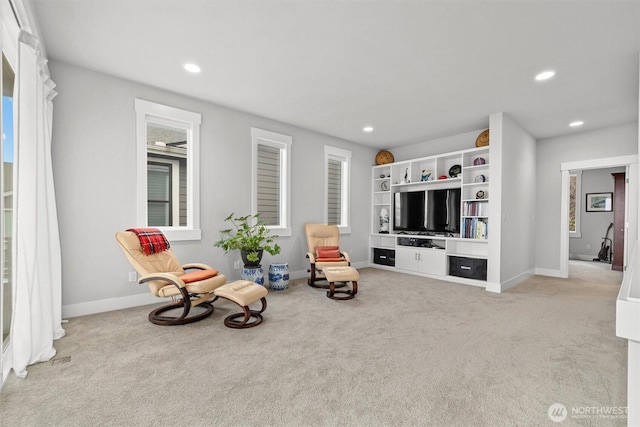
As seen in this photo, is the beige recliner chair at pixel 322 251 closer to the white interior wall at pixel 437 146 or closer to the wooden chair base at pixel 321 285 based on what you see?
the wooden chair base at pixel 321 285

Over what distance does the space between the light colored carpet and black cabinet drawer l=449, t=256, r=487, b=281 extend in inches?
52.8

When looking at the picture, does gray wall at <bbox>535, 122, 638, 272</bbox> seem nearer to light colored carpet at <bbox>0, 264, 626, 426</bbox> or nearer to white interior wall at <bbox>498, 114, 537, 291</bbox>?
white interior wall at <bbox>498, 114, 537, 291</bbox>

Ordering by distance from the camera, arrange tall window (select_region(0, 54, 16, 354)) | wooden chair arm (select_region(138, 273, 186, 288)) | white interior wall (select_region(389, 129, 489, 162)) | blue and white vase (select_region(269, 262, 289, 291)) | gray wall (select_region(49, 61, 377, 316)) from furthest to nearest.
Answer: white interior wall (select_region(389, 129, 489, 162)) → blue and white vase (select_region(269, 262, 289, 291)) → gray wall (select_region(49, 61, 377, 316)) → wooden chair arm (select_region(138, 273, 186, 288)) → tall window (select_region(0, 54, 16, 354))

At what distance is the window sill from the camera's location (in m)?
3.82

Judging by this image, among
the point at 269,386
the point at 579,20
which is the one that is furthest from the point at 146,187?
the point at 579,20

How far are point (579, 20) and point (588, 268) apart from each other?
6.32 metres

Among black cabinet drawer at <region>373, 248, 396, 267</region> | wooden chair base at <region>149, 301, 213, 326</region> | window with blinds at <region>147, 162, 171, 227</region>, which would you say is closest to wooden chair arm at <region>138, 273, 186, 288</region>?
wooden chair base at <region>149, 301, 213, 326</region>

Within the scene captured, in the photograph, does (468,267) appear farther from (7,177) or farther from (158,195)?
(7,177)

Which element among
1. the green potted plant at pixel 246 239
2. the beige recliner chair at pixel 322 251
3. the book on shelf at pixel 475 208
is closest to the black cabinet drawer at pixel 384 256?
the beige recliner chair at pixel 322 251

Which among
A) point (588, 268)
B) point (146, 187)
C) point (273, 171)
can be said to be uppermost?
point (273, 171)

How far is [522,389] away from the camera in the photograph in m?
1.94

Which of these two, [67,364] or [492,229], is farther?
[492,229]

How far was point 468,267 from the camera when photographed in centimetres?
496

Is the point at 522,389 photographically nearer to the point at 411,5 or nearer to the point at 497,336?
the point at 497,336
